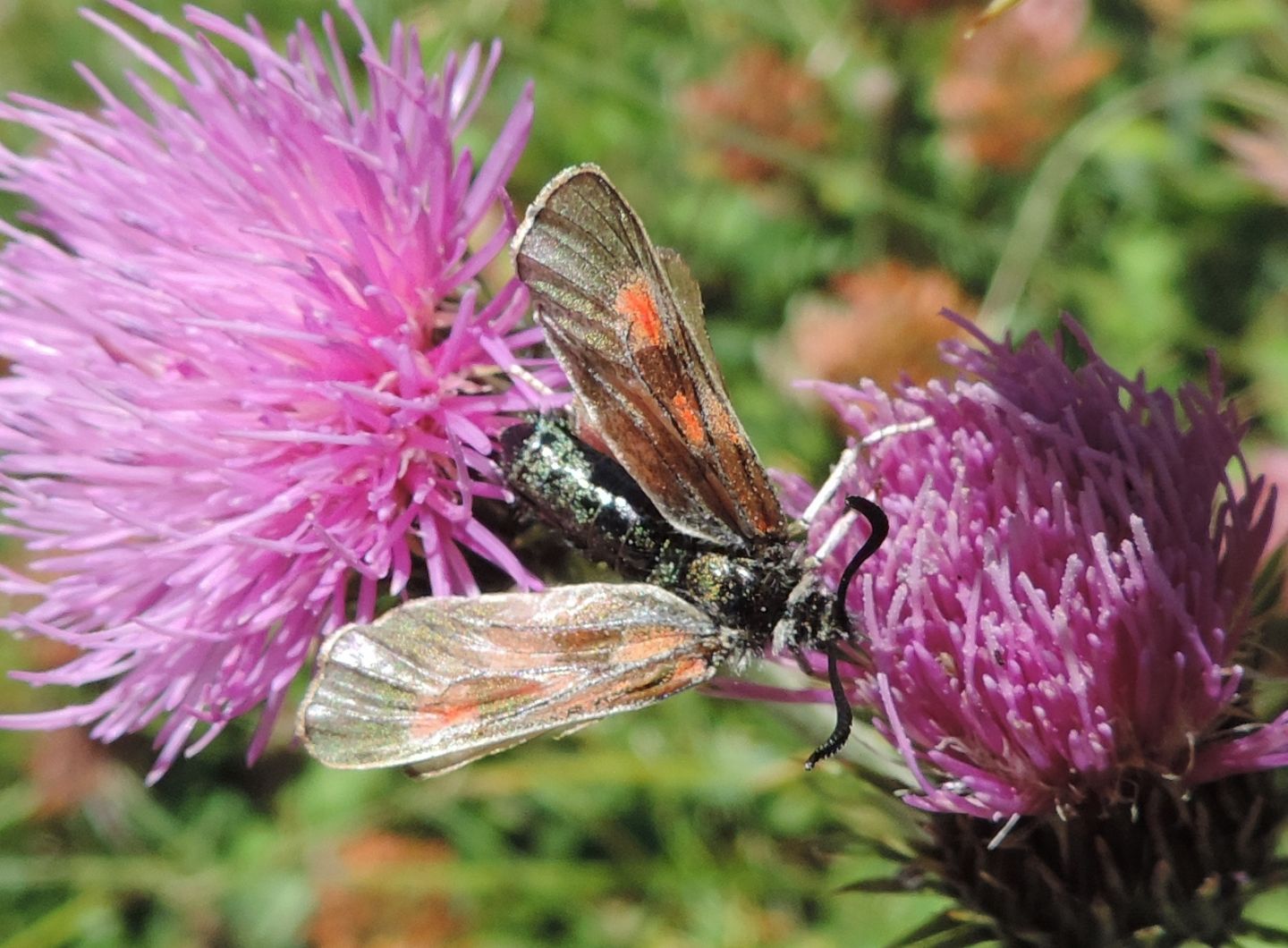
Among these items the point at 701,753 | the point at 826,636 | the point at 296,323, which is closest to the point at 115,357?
the point at 296,323

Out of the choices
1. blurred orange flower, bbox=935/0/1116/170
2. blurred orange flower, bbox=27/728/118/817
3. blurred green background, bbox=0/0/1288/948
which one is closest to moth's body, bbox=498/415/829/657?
blurred green background, bbox=0/0/1288/948

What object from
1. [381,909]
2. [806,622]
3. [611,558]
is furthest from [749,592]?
[381,909]

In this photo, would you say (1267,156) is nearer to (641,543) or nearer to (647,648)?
(641,543)

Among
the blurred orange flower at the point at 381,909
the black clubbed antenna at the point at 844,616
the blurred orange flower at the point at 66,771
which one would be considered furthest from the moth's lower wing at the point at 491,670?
the blurred orange flower at the point at 66,771

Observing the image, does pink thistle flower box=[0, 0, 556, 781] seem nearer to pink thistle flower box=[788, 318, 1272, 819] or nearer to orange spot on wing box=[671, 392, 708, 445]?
orange spot on wing box=[671, 392, 708, 445]

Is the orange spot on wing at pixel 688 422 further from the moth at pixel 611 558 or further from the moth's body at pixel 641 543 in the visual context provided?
the moth's body at pixel 641 543
